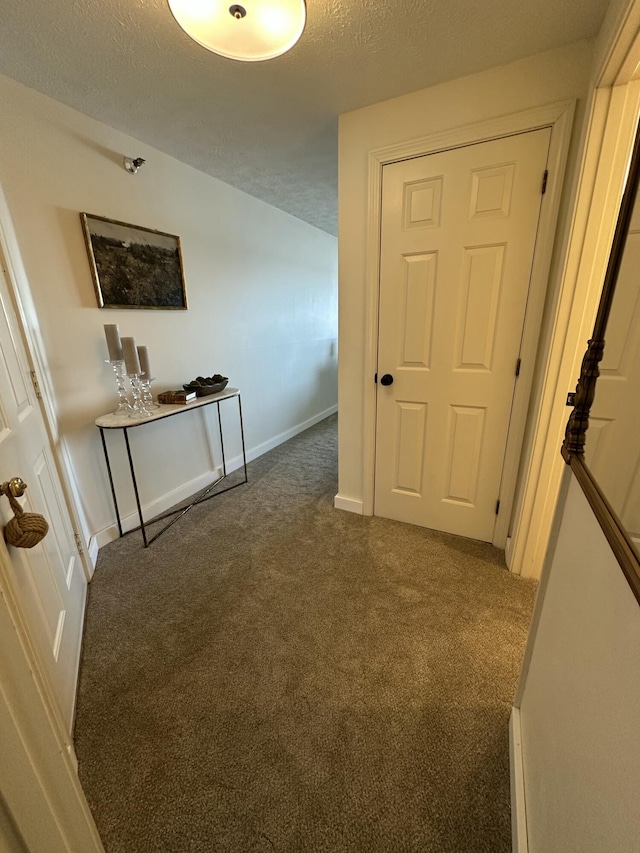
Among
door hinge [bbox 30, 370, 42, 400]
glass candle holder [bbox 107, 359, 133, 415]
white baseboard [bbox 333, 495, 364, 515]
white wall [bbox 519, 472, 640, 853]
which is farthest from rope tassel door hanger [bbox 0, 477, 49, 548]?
white baseboard [bbox 333, 495, 364, 515]

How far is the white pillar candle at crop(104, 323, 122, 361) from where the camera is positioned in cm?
189

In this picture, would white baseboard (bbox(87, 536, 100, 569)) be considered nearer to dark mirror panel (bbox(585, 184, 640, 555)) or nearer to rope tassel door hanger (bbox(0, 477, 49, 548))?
rope tassel door hanger (bbox(0, 477, 49, 548))

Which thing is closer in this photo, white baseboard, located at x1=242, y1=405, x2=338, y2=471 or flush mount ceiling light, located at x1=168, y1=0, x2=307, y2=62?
flush mount ceiling light, located at x1=168, y1=0, x2=307, y2=62

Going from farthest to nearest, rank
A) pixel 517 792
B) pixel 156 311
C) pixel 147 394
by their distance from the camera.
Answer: pixel 156 311 < pixel 147 394 < pixel 517 792

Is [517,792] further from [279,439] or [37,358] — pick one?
[279,439]

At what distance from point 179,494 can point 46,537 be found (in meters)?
1.28

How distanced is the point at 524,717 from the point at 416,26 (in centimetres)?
241

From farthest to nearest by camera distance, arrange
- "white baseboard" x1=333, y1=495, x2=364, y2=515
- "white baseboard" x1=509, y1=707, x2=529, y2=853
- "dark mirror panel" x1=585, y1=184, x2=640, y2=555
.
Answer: "white baseboard" x1=333, y1=495, x2=364, y2=515 < "white baseboard" x1=509, y1=707, x2=529, y2=853 < "dark mirror panel" x1=585, y1=184, x2=640, y2=555

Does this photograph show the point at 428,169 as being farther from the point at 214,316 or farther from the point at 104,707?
the point at 104,707

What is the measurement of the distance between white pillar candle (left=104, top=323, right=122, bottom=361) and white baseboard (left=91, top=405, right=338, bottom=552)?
1048mm

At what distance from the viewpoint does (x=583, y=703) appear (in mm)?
638

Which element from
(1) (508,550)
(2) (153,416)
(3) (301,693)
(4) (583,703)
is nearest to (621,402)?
(4) (583,703)

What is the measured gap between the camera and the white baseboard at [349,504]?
7.88 ft

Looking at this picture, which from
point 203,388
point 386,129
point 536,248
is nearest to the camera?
point 536,248
